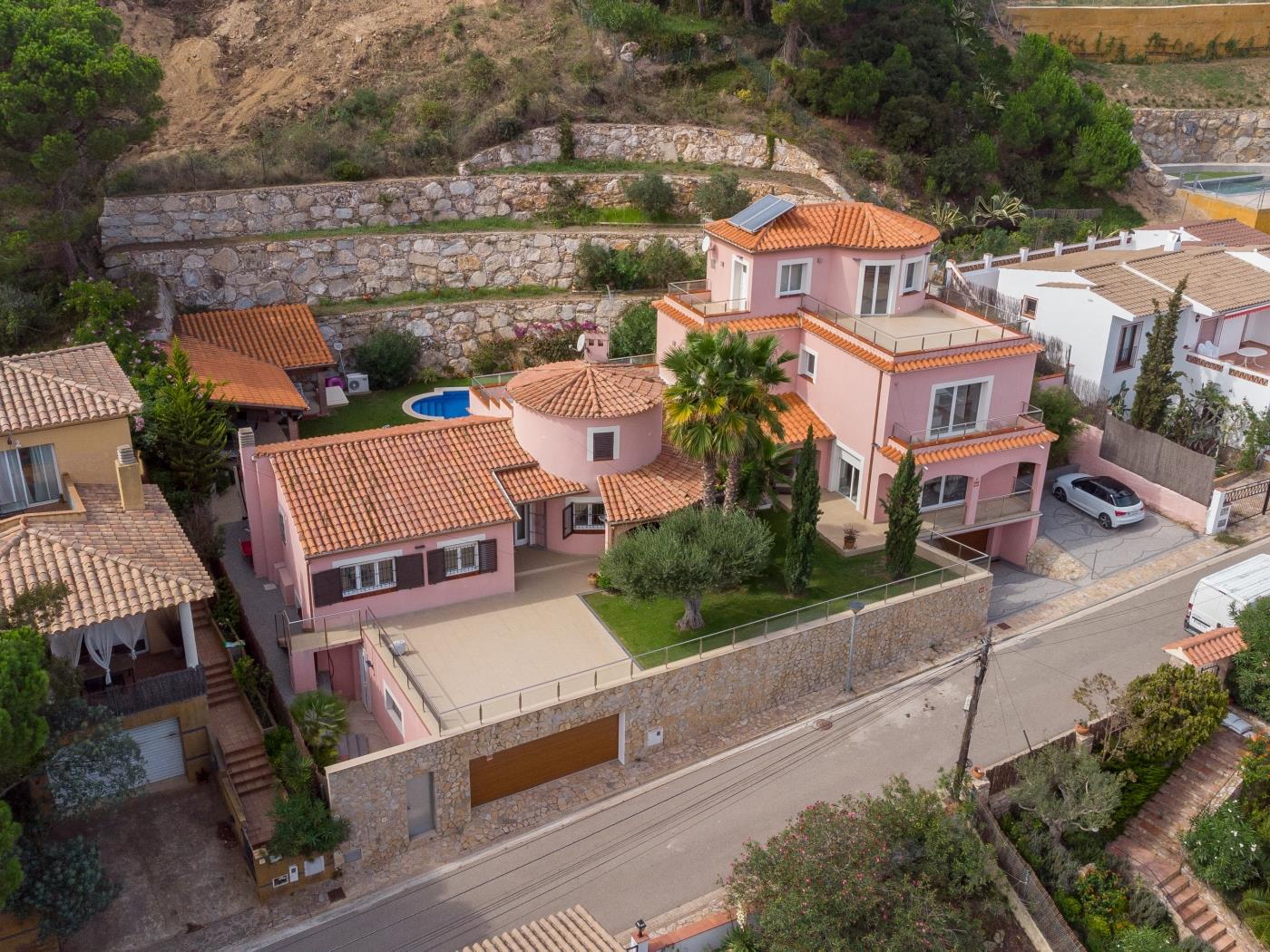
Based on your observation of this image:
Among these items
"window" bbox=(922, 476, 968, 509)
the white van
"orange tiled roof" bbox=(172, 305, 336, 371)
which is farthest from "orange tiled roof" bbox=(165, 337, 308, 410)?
the white van

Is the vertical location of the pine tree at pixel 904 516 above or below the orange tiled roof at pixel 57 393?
below

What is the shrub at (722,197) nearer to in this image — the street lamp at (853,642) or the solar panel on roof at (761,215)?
the solar panel on roof at (761,215)

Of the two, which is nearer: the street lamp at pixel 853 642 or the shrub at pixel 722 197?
the street lamp at pixel 853 642

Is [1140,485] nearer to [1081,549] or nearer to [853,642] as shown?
[1081,549]

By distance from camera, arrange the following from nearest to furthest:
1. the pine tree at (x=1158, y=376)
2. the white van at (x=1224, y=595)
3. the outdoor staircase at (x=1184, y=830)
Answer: the outdoor staircase at (x=1184, y=830)
the white van at (x=1224, y=595)
the pine tree at (x=1158, y=376)

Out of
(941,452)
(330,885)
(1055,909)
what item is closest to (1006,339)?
(941,452)

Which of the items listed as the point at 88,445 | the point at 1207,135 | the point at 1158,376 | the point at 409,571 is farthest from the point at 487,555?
the point at 1207,135

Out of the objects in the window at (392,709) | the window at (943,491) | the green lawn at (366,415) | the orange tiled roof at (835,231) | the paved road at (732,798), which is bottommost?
the paved road at (732,798)

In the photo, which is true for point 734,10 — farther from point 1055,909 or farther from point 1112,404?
point 1055,909

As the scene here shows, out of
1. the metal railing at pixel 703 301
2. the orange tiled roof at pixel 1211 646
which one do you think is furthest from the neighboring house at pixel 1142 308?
the orange tiled roof at pixel 1211 646
